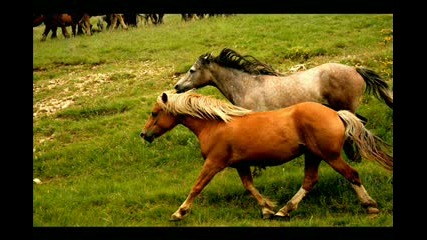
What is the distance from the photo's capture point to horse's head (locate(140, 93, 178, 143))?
28.5 feet

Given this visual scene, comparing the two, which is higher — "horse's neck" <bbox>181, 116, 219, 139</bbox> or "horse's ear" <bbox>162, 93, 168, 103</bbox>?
"horse's ear" <bbox>162, 93, 168, 103</bbox>

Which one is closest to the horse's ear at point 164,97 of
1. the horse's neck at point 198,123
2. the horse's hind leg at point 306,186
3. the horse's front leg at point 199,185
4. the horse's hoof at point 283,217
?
the horse's neck at point 198,123

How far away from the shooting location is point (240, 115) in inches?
323

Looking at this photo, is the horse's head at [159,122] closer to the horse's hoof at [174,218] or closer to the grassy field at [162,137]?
the grassy field at [162,137]

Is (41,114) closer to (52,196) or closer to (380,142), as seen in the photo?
(52,196)

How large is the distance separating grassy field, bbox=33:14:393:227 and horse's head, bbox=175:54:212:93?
4.62ft

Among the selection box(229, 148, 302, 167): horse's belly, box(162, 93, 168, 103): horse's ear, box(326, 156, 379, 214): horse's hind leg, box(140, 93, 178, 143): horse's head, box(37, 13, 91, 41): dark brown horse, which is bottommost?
box(326, 156, 379, 214): horse's hind leg

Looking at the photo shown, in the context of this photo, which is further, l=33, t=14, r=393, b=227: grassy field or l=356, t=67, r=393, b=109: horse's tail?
l=356, t=67, r=393, b=109: horse's tail

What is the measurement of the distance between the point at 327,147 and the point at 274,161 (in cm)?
80

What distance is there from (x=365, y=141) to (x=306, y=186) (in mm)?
1060

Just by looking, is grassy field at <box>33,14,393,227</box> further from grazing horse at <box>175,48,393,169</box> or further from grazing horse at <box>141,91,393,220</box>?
grazing horse at <box>175,48,393,169</box>

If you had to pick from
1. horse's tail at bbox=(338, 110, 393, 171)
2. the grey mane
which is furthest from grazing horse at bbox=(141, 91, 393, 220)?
the grey mane

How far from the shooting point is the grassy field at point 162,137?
27.5 feet

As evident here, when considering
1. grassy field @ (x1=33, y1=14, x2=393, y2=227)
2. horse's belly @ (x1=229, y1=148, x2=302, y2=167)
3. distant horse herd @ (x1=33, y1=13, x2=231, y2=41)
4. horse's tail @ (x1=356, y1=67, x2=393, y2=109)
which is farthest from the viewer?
distant horse herd @ (x1=33, y1=13, x2=231, y2=41)
